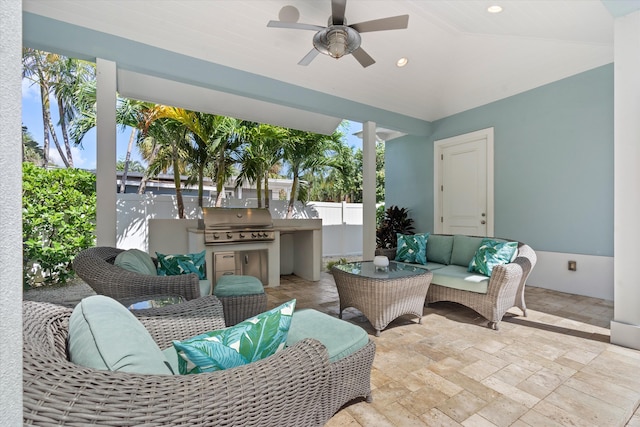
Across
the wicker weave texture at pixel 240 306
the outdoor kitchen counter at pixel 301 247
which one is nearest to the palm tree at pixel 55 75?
the outdoor kitchen counter at pixel 301 247

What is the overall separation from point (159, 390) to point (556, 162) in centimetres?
568

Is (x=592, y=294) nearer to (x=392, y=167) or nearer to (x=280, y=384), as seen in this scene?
(x=392, y=167)

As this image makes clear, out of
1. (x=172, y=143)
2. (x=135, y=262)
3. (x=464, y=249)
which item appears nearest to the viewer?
(x=135, y=262)

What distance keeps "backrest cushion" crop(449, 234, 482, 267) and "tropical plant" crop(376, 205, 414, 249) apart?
270cm

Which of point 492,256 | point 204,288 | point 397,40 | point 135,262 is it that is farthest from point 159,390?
point 397,40

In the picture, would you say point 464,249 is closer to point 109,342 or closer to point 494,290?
point 494,290

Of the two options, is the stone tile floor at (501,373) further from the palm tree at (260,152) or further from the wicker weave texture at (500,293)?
the palm tree at (260,152)

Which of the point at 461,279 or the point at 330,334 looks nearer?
the point at 330,334

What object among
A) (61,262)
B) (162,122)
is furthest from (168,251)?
(162,122)

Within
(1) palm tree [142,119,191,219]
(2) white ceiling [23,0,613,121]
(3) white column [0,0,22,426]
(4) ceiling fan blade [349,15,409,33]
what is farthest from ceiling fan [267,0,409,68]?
(1) palm tree [142,119,191,219]

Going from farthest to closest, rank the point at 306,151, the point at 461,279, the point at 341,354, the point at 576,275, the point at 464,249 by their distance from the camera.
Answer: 1. the point at 306,151
2. the point at 576,275
3. the point at 464,249
4. the point at 461,279
5. the point at 341,354

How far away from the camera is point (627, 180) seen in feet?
8.77

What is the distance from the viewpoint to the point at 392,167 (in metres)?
7.67

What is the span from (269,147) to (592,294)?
5.94 meters
